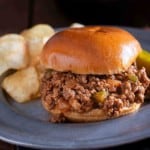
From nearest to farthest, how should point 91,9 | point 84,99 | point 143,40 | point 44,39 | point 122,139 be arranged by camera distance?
point 122,139, point 84,99, point 44,39, point 143,40, point 91,9

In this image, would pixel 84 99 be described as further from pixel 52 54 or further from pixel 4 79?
pixel 4 79

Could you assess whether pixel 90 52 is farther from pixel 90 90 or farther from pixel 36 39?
pixel 36 39

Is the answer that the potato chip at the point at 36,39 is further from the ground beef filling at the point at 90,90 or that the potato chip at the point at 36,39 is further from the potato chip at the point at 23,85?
the ground beef filling at the point at 90,90

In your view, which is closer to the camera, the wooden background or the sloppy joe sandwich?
the sloppy joe sandwich

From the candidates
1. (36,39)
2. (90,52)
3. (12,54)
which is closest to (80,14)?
(36,39)

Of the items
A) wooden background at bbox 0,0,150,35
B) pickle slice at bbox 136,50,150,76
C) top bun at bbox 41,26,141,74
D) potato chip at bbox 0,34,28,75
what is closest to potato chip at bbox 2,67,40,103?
potato chip at bbox 0,34,28,75

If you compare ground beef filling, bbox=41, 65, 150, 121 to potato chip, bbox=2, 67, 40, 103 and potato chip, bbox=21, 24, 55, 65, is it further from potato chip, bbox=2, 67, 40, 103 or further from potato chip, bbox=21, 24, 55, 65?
potato chip, bbox=21, 24, 55, 65

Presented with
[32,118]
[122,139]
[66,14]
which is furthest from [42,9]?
[122,139]
